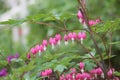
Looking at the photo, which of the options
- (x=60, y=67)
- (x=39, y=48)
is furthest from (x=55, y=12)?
(x=60, y=67)

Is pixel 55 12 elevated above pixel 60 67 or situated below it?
above

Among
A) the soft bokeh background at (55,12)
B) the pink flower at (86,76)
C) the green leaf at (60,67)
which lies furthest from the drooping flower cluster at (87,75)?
the soft bokeh background at (55,12)

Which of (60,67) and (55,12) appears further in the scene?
(55,12)

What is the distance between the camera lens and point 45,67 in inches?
52.4

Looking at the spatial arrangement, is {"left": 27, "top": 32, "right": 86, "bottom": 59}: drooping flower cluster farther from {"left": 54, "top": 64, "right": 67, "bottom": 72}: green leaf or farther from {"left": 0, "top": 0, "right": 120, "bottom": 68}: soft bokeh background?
{"left": 0, "top": 0, "right": 120, "bottom": 68}: soft bokeh background

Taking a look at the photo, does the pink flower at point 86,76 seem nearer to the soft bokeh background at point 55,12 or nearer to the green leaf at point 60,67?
the green leaf at point 60,67

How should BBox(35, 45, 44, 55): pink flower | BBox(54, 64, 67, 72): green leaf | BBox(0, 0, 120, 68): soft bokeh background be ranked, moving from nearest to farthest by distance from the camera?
BBox(54, 64, 67, 72): green leaf
BBox(35, 45, 44, 55): pink flower
BBox(0, 0, 120, 68): soft bokeh background

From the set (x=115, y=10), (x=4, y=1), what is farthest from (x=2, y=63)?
(x=4, y=1)

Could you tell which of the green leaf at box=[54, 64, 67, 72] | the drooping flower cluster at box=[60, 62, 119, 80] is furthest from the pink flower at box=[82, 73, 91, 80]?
the green leaf at box=[54, 64, 67, 72]

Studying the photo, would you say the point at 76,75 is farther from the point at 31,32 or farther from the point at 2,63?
the point at 31,32

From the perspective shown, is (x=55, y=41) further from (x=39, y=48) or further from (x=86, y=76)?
(x=86, y=76)

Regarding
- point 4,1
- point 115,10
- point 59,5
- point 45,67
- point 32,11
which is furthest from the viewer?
point 4,1

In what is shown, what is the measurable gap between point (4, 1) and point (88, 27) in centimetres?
813

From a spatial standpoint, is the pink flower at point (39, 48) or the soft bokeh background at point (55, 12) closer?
the pink flower at point (39, 48)
